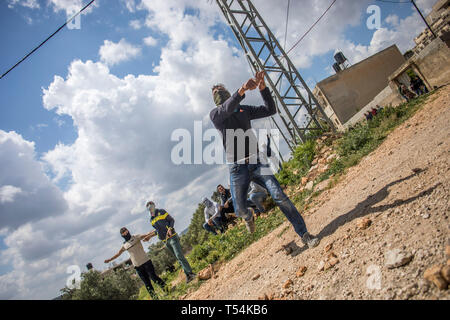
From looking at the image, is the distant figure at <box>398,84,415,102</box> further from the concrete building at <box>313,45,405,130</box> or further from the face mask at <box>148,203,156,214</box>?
the face mask at <box>148,203,156,214</box>

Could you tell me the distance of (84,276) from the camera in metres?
12.9

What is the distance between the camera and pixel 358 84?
17859mm

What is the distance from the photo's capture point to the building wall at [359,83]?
17406mm

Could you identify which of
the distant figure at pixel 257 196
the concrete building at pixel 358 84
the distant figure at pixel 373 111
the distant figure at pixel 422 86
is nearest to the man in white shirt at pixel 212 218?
the distant figure at pixel 257 196

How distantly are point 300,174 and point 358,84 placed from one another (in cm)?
1499

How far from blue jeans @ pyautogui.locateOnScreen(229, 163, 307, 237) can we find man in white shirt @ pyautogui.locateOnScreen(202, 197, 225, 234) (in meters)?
5.14

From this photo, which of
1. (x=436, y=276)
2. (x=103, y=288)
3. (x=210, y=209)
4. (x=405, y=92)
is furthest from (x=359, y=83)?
(x=103, y=288)

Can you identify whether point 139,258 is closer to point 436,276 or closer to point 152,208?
point 152,208

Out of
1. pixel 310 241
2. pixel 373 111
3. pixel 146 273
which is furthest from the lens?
pixel 373 111

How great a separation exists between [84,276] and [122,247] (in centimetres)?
1038

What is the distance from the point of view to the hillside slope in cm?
133

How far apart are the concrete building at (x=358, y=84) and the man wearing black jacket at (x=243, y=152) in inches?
651

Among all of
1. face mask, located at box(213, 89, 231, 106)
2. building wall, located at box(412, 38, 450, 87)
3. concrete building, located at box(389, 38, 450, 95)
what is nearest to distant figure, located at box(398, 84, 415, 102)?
concrete building, located at box(389, 38, 450, 95)
